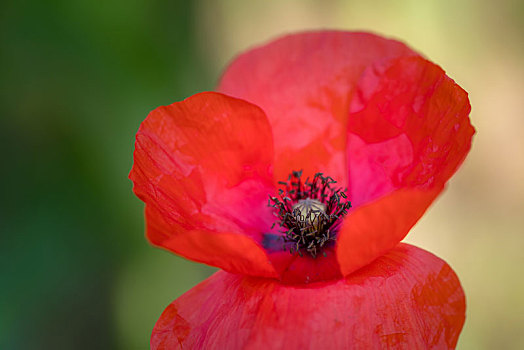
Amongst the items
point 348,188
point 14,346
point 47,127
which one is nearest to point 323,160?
point 348,188

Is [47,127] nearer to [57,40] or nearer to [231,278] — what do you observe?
[57,40]

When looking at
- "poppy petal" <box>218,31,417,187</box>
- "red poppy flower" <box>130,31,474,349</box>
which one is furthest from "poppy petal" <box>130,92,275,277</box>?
"poppy petal" <box>218,31,417,187</box>

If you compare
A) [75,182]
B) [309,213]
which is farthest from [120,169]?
[309,213]

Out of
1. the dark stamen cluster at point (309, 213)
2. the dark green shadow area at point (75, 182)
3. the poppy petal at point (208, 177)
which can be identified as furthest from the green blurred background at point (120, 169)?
the poppy petal at point (208, 177)

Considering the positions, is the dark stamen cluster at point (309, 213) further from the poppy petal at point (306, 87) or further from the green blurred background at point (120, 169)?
the green blurred background at point (120, 169)

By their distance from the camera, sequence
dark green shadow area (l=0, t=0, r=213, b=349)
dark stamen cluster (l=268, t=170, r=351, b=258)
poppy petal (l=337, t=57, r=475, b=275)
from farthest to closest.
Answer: dark green shadow area (l=0, t=0, r=213, b=349) → dark stamen cluster (l=268, t=170, r=351, b=258) → poppy petal (l=337, t=57, r=475, b=275)

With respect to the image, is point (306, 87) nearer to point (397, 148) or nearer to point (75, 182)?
point (397, 148)

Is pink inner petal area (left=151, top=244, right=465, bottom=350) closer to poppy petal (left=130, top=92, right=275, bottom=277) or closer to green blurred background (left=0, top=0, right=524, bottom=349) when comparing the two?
poppy petal (left=130, top=92, right=275, bottom=277)
